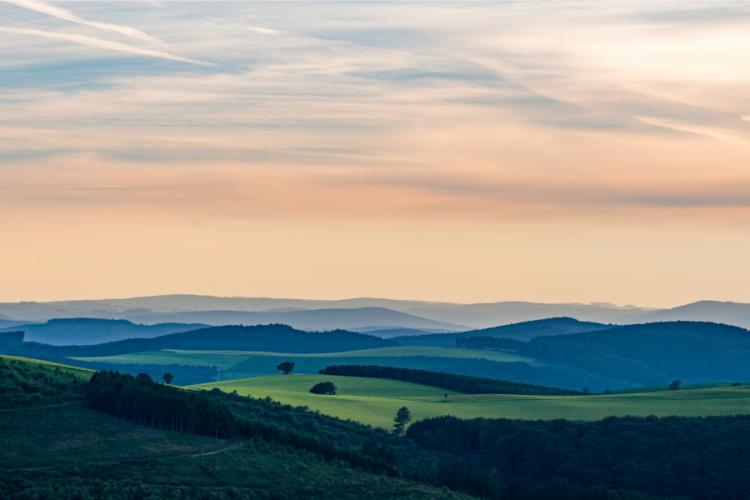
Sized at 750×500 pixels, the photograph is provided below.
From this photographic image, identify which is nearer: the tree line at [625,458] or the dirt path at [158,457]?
the dirt path at [158,457]

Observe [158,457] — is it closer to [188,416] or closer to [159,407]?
[159,407]

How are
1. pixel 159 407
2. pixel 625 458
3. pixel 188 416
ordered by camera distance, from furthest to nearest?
1. pixel 625 458
2. pixel 188 416
3. pixel 159 407

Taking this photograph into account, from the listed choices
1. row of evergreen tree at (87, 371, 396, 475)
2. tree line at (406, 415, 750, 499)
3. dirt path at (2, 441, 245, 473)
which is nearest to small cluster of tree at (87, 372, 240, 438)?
row of evergreen tree at (87, 371, 396, 475)

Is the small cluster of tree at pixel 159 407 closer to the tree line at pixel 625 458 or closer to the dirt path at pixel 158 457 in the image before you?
the dirt path at pixel 158 457

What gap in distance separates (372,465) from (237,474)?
82.5 ft

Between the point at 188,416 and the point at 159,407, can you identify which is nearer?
the point at 159,407

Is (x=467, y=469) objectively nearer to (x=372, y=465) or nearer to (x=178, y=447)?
(x=372, y=465)

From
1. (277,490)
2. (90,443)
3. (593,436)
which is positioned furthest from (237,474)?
(593,436)

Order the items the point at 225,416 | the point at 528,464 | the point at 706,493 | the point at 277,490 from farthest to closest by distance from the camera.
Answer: the point at 528,464 → the point at 706,493 → the point at 225,416 → the point at 277,490

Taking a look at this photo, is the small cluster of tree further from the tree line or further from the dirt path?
the tree line

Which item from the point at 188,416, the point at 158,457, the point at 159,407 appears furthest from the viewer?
the point at 188,416

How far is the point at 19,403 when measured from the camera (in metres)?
148

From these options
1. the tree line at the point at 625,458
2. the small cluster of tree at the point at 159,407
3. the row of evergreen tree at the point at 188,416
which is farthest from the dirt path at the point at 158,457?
the tree line at the point at 625,458

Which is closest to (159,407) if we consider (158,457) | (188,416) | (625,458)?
(188,416)
